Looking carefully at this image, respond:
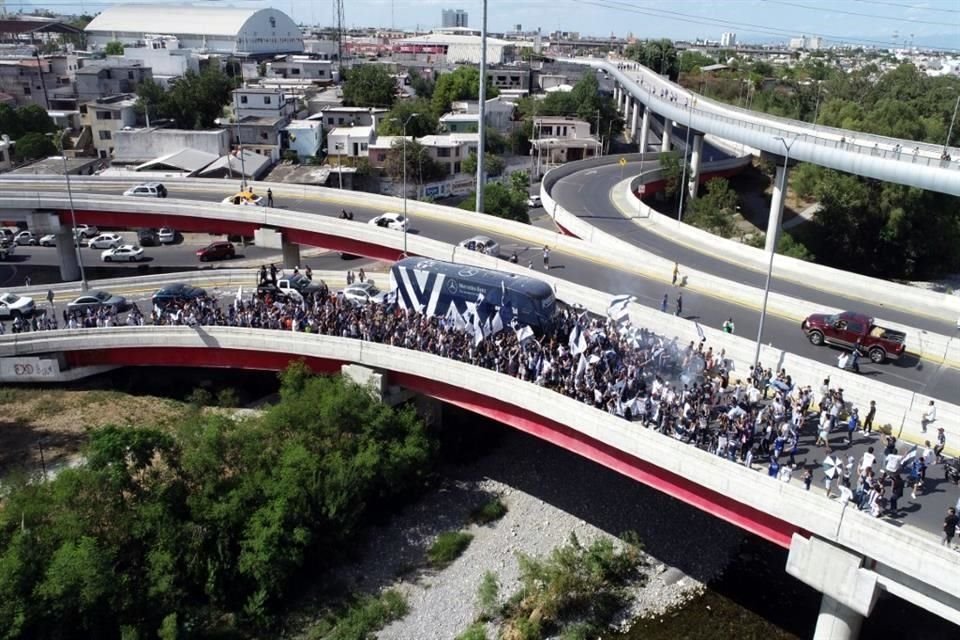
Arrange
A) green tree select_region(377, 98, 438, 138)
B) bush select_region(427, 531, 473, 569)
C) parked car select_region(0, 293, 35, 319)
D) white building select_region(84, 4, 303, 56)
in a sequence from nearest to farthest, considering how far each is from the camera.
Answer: bush select_region(427, 531, 473, 569) → parked car select_region(0, 293, 35, 319) → green tree select_region(377, 98, 438, 138) → white building select_region(84, 4, 303, 56)

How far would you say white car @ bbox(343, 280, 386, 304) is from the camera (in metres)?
35.0

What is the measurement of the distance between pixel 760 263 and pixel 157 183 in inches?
1679

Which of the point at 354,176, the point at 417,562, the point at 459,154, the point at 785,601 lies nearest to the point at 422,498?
the point at 417,562

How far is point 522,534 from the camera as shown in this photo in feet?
93.1

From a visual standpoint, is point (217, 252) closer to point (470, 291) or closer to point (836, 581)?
point (470, 291)

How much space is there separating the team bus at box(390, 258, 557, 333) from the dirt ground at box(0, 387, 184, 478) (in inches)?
529

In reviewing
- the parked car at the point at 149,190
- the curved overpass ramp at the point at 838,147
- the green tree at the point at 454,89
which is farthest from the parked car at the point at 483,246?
the green tree at the point at 454,89

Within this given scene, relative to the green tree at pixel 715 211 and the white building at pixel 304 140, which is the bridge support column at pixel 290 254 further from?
the white building at pixel 304 140

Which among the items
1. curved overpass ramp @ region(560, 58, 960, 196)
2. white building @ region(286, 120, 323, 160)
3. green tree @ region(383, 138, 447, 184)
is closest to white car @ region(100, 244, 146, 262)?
green tree @ region(383, 138, 447, 184)

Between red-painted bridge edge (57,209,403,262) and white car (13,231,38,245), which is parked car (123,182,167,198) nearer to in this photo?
red-painted bridge edge (57,209,403,262)

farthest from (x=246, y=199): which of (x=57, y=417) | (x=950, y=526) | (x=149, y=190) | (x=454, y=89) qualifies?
(x=454, y=89)

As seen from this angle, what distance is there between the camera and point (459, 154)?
80812 millimetres

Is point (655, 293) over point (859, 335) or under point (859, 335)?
under

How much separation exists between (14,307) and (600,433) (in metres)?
30.0
